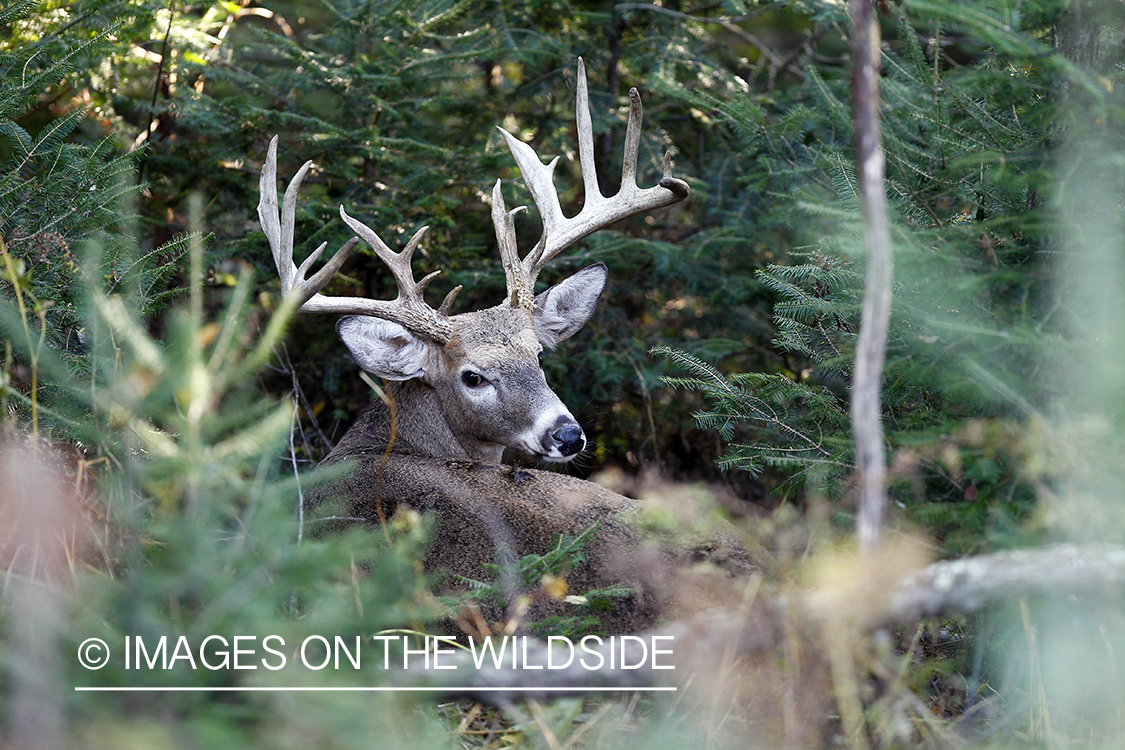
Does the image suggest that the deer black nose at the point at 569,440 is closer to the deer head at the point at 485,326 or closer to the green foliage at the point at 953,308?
the deer head at the point at 485,326

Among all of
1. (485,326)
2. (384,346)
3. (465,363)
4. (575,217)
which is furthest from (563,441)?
(575,217)

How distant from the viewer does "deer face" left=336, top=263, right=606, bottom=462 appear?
452 centimetres

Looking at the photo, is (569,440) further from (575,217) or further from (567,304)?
(575,217)

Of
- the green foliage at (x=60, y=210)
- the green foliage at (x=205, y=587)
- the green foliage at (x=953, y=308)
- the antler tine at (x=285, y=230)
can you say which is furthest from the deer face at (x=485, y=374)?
the green foliage at (x=205, y=587)

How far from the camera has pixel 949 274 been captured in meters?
3.00

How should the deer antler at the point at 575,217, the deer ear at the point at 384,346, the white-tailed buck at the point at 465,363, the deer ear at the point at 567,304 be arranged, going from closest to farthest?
the white-tailed buck at the point at 465,363, the deer ear at the point at 384,346, the deer antler at the point at 575,217, the deer ear at the point at 567,304

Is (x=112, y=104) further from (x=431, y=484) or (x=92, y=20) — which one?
(x=431, y=484)

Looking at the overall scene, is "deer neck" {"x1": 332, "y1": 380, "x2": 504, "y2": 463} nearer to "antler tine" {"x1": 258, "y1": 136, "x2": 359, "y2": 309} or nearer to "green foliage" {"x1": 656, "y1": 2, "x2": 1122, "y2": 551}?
"antler tine" {"x1": 258, "y1": 136, "x2": 359, "y2": 309}

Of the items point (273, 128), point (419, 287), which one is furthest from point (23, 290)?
point (273, 128)

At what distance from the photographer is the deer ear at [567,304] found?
5223 millimetres

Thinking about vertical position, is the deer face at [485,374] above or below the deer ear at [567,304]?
below

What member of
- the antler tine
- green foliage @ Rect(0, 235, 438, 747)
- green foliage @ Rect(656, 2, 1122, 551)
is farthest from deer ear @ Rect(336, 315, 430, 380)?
green foliage @ Rect(0, 235, 438, 747)

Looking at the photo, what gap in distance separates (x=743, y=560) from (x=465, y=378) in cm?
195

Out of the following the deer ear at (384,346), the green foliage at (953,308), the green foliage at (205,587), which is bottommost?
the green foliage at (205,587)
